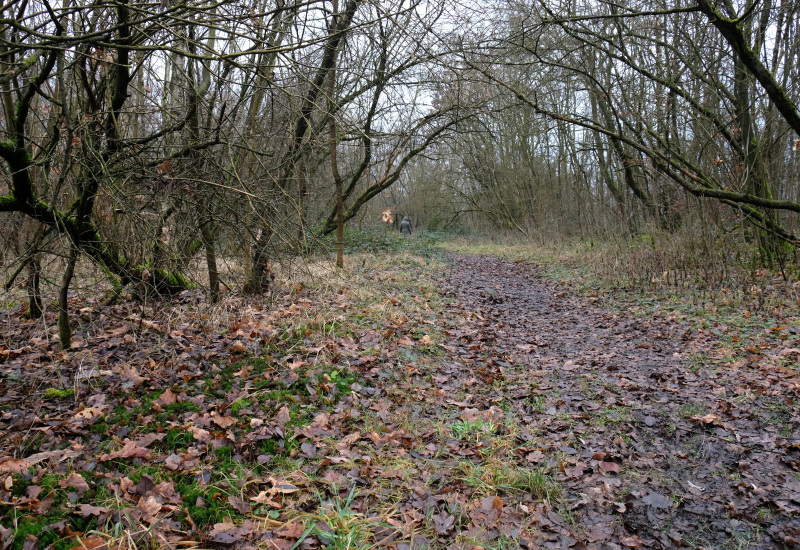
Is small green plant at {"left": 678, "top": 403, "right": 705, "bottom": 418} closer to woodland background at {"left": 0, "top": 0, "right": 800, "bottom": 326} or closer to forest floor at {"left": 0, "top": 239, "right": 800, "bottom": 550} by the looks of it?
forest floor at {"left": 0, "top": 239, "right": 800, "bottom": 550}

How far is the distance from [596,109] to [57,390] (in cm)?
1609

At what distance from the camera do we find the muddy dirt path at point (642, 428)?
2.83 metres

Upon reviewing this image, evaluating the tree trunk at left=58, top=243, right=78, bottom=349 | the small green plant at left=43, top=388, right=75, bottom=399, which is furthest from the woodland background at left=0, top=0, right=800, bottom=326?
the small green plant at left=43, top=388, right=75, bottom=399

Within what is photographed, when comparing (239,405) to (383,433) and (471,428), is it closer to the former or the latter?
(383,433)

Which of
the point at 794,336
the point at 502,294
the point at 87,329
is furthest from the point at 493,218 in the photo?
the point at 87,329

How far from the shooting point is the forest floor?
2674mm

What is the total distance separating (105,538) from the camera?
239cm

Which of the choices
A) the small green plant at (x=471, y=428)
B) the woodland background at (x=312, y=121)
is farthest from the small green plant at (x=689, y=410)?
the woodland background at (x=312, y=121)

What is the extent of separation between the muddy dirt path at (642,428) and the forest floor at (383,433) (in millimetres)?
20

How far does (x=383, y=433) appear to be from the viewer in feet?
12.5

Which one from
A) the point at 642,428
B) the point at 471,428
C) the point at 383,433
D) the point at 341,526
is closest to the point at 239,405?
the point at 383,433

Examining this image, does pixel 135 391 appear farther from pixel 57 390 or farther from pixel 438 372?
pixel 438 372

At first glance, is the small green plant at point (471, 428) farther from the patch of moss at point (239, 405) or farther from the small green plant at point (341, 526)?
the patch of moss at point (239, 405)

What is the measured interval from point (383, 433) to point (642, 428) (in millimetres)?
2198
